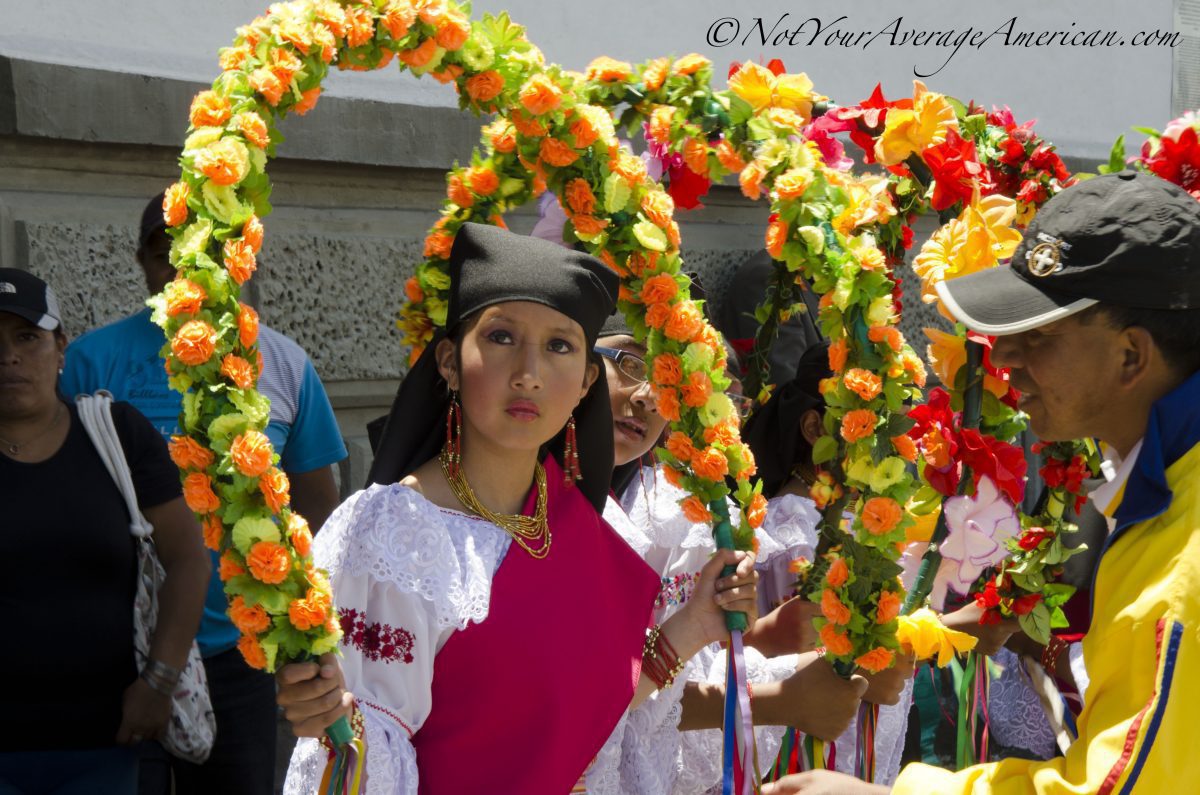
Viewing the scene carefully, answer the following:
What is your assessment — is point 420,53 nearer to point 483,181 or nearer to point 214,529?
point 483,181

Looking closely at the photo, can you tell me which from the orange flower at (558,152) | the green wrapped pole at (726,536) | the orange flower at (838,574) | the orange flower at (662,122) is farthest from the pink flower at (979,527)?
the orange flower at (558,152)

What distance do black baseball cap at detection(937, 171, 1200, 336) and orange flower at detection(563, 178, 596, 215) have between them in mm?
973

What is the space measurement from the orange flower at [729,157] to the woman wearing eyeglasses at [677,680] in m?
0.57

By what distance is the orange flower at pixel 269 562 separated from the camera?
250 cm

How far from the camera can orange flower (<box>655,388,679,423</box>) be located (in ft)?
10.7

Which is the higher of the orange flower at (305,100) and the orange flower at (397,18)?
the orange flower at (397,18)

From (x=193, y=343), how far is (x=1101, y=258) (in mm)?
1555

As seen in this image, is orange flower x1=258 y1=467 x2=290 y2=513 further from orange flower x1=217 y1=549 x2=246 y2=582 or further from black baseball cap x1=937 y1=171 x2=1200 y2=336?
black baseball cap x1=937 y1=171 x2=1200 y2=336

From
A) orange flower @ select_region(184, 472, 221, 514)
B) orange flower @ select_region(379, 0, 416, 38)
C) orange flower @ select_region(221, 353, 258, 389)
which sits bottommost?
orange flower @ select_region(184, 472, 221, 514)

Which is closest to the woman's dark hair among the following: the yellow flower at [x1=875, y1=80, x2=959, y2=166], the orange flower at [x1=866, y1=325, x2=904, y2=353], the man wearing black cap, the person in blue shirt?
the man wearing black cap

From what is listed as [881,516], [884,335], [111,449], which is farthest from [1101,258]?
[111,449]

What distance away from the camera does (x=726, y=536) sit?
3.24m

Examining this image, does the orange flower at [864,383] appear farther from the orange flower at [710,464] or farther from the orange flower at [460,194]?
the orange flower at [460,194]

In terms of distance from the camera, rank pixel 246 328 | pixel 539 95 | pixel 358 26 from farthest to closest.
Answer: pixel 539 95 < pixel 358 26 < pixel 246 328
